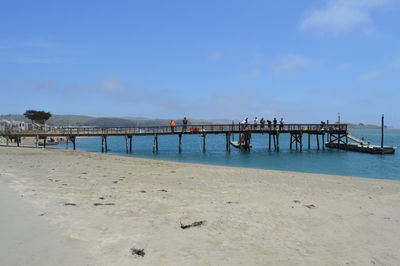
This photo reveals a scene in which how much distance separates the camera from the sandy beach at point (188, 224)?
611 centimetres

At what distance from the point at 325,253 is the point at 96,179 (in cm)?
1029

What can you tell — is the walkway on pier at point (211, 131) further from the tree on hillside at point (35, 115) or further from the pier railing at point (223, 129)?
the tree on hillside at point (35, 115)

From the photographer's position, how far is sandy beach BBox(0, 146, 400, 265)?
6105 millimetres

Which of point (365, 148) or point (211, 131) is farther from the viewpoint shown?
point (211, 131)

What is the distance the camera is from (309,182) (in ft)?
53.9

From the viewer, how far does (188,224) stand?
8.03 metres

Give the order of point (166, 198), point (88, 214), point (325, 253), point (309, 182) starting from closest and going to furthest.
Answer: point (325, 253) < point (88, 214) < point (166, 198) < point (309, 182)

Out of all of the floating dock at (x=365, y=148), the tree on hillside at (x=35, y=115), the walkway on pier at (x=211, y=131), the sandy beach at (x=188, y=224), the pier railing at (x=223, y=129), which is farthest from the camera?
the tree on hillside at (x=35, y=115)

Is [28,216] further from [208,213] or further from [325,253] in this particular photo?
[325,253]

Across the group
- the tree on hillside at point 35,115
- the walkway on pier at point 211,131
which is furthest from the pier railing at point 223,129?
the tree on hillside at point 35,115

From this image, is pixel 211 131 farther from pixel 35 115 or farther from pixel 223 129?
pixel 35 115

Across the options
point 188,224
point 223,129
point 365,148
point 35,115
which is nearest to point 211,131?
point 223,129

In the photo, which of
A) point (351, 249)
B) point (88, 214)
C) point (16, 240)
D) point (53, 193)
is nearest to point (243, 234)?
point (351, 249)

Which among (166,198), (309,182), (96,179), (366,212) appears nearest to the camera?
(366,212)
